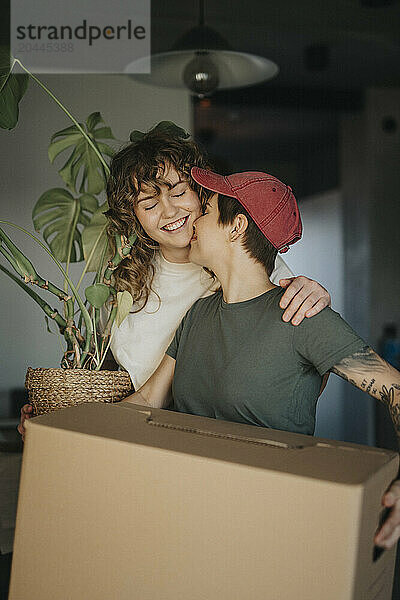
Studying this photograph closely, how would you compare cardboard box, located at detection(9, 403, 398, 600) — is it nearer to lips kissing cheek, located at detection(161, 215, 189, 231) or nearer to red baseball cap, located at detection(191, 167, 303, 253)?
red baseball cap, located at detection(191, 167, 303, 253)

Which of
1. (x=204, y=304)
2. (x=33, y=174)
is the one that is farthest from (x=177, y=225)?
(x=33, y=174)

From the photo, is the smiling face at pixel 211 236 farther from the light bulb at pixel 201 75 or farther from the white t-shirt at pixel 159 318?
the light bulb at pixel 201 75

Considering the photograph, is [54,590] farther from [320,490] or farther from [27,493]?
[320,490]

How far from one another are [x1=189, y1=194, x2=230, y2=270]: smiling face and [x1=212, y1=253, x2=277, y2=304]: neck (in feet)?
0.09

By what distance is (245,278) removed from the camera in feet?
4.08

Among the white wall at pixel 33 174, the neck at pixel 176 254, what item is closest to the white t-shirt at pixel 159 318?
the neck at pixel 176 254

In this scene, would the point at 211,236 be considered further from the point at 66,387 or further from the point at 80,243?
the point at 80,243

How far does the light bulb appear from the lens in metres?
2.44

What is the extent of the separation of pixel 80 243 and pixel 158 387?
1.56 feet

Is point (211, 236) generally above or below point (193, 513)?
above

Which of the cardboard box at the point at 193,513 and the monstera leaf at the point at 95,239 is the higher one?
the monstera leaf at the point at 95,239

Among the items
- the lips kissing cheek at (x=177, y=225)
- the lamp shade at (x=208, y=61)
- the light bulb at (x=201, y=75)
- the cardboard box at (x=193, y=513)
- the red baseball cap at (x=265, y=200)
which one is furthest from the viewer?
the light bulb at (x=201, y=75)

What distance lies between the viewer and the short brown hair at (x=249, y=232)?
1.22m

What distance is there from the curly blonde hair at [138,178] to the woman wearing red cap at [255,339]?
0.19m
